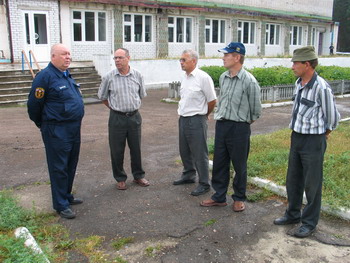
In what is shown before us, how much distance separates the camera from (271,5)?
3058 centimetres

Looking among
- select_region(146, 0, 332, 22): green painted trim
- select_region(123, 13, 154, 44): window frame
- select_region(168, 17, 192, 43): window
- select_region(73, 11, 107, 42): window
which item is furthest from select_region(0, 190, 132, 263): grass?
select_region(168, 17, 192, 43): window

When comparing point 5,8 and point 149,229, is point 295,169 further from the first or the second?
point 5,8

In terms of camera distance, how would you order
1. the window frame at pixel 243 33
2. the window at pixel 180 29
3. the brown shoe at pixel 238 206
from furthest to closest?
the window frame at pixel 243 33
the window at pixel 180 29
the brown shoe at pixel 238 206

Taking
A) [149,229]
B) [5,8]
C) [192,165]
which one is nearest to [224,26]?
[5,8]

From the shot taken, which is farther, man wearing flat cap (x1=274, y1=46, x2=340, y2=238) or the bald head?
the bald head

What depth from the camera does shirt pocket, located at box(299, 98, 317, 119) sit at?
409 cm

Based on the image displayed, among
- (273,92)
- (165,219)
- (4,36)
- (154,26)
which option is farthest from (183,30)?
(165,219)

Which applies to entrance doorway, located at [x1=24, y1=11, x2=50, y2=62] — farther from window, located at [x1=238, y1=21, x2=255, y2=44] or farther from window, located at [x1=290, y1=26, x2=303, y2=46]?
window, located at [x1=290, y1=26, x2=303, y2=46]

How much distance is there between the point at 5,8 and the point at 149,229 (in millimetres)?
16387

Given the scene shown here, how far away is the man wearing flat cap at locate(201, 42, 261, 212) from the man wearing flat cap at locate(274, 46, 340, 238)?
23.9 inches

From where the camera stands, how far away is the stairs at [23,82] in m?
14.0

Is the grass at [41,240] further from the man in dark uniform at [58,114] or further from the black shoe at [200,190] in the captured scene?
the black shoe at [200,190]

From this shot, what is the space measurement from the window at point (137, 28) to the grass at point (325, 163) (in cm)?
1509

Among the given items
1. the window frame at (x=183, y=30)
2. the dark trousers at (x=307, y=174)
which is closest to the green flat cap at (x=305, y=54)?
the dark trousers at (x=307, y=174)
